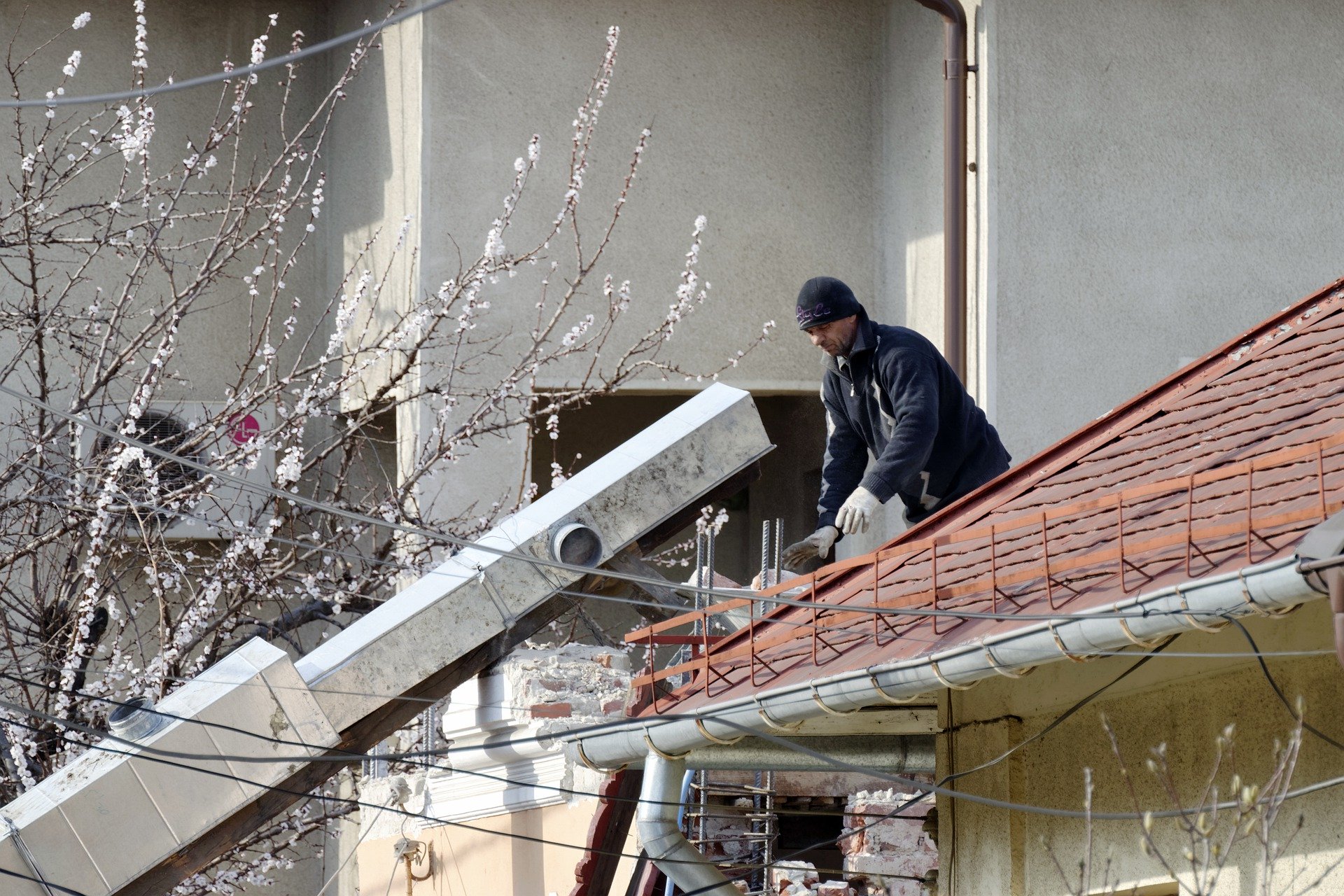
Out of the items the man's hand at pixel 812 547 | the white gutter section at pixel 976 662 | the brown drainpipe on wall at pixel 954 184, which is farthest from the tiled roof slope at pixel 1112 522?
the brown drainpipe on wall at pixel 954 184

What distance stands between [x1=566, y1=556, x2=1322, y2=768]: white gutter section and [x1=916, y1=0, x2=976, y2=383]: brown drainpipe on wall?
6381mm

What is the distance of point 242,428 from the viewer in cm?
1159

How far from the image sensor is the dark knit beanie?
686 cm

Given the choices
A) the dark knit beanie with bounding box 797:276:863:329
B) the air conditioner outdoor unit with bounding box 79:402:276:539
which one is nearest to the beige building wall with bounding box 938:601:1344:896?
the dark knit beanie with bounding box 797:276:863:329

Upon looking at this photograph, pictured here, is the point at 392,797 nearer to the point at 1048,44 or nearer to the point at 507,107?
the point at 507,107

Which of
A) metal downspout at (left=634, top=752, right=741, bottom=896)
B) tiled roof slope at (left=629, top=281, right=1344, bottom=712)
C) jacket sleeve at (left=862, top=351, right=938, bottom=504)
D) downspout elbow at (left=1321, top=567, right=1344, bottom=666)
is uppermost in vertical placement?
jacket sleeve at (left=862, top=351, right=938, bottom=504)

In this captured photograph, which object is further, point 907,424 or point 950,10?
point 950,10

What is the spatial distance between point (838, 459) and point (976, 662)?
357cm

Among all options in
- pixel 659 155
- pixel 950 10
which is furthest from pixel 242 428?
pixel 950 10

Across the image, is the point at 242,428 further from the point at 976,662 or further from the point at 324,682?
the point at 976,662

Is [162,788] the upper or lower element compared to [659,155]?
lower

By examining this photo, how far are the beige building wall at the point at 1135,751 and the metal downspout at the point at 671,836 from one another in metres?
0.81

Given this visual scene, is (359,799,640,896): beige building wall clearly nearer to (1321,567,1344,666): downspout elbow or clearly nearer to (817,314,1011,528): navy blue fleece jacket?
(817,314,1011,528): navy blue fleece jacket

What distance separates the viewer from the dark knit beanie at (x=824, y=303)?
270 inches
